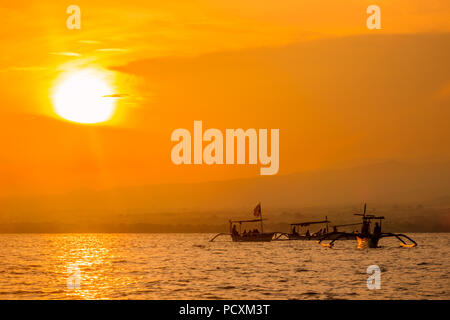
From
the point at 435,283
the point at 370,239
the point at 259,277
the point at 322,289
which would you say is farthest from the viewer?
the point at 370,239

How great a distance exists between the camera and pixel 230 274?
77875 millimetres

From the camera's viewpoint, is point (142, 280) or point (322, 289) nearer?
Result: point (322, 289)

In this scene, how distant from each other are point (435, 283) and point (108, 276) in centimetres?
3733

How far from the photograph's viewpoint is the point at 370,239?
142 m

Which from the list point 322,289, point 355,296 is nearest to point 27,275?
point 322,289

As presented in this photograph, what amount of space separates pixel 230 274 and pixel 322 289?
67.5 feet
